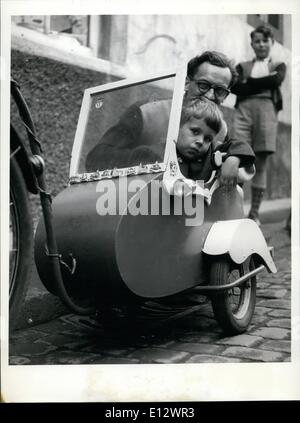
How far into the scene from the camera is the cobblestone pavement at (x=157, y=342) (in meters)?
1.49

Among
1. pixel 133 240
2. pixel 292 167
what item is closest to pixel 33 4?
pixel 133 240

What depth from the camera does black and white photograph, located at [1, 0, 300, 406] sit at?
1350 millimetres

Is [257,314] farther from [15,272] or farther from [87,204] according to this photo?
[15,272]

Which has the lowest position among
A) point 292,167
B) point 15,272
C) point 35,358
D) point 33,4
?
point 35,358

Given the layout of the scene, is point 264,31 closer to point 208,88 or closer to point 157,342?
point 208,88

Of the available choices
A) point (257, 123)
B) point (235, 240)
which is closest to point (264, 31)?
point (257, 123)

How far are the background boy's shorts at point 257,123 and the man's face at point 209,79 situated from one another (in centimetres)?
39

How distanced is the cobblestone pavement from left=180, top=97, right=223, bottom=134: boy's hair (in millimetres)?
580

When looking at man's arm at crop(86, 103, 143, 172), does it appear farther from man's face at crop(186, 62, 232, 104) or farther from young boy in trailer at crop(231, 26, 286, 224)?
young boy in trailer at crop(231, 26, 286, 224)

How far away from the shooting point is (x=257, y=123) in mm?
2162

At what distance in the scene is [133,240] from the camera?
133 cm

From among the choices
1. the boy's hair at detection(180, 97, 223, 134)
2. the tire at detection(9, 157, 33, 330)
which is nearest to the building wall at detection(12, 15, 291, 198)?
the boy's hair at detection(180, 97, 223, 134)

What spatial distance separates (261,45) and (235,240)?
0.89 meters

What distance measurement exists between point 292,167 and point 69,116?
3.55ft
